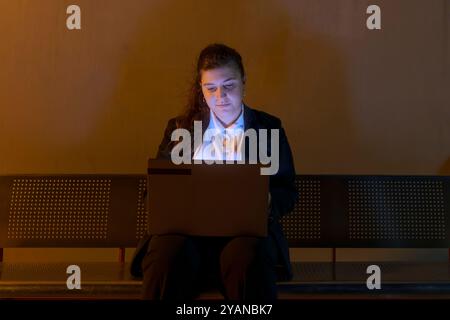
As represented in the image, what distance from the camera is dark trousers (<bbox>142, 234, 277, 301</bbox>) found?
5.26ft

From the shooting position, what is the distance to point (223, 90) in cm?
201

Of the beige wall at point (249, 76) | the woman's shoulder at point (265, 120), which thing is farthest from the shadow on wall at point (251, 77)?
the woman's shoulder at point (265, 120)

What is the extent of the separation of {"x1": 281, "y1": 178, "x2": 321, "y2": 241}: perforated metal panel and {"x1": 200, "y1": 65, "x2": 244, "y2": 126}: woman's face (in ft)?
1.89

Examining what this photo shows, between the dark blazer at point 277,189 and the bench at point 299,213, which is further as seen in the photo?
the bench at point 299,213

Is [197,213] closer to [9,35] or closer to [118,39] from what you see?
[118,39]

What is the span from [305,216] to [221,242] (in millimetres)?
681

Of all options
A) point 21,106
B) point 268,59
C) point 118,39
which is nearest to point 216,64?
point 268,59

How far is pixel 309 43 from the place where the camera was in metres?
2.57

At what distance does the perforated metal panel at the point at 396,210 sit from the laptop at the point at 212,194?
86 cm

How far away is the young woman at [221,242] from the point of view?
1.62 meters

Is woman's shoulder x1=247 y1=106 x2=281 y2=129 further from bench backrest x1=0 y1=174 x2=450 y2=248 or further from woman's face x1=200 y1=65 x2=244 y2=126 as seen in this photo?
bench backrest x1=0 y1=174 x2=450 y2=248

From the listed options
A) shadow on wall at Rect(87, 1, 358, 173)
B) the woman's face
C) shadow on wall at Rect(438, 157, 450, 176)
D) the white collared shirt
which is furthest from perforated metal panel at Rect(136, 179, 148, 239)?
shadow on wall at Rect(438, 157, 450, 176)

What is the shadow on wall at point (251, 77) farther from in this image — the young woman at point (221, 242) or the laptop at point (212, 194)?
the laptop at point (212, 194)

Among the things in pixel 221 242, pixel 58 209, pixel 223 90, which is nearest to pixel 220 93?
pixel 223 90
